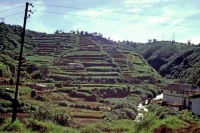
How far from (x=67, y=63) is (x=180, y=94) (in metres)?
36.8

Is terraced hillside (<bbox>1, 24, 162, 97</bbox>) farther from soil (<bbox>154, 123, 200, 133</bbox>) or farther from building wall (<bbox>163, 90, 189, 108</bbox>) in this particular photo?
soil (<bbox>154, 123, 200, 133</bbox>)

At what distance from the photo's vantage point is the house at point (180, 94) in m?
38.0

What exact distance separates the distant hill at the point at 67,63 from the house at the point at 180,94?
59.2 feet

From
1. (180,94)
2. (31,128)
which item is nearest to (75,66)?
(180,94)

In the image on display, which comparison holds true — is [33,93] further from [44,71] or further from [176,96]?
[176,96]

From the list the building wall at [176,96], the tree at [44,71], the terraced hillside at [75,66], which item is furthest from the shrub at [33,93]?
the building wall at [176,96]

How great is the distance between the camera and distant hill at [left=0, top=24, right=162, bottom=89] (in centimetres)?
5422

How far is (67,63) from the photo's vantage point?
67688 millimetres

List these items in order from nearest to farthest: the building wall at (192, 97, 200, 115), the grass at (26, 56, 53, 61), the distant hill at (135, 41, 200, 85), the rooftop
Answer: the building wall at (192, 97, 200, 115)
the rooftop
the distant hill at (135, 41, 200, 85)
the grass at (26, 56, 53, 61)

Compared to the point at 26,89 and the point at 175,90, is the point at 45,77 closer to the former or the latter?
the point at 26,89

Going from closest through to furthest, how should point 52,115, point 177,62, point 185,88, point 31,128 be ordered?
point 31,128 → point 52,115 → point 185,88 → point 177,62

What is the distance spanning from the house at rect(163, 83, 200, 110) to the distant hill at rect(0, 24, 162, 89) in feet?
59.2

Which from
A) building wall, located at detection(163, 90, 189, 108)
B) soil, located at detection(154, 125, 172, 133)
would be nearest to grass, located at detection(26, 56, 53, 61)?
building wall, located at detection(163, 90, 189, 108)

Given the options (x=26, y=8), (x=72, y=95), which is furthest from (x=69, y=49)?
(x=26, y=8)
